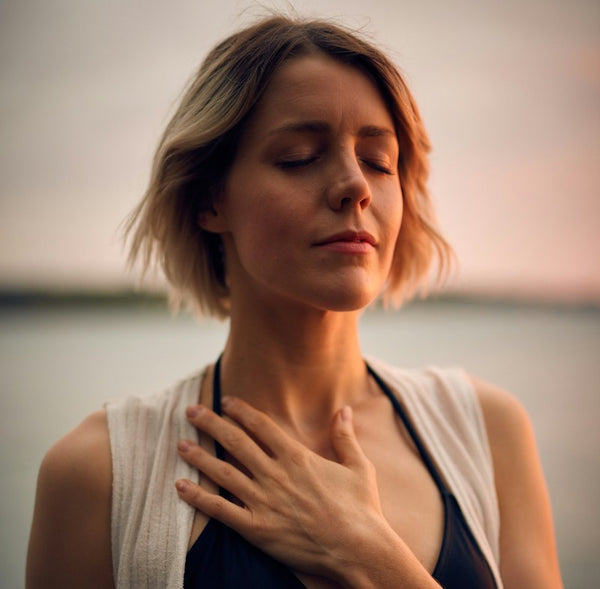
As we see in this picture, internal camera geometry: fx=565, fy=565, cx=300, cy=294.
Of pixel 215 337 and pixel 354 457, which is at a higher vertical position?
pixel 354 457

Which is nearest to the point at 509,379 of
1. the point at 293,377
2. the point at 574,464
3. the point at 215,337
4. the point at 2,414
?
the point at 574,464

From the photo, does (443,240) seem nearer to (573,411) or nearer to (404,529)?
(404,529)

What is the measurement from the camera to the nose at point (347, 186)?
1336 millimetres

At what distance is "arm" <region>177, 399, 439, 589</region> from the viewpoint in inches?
46.3

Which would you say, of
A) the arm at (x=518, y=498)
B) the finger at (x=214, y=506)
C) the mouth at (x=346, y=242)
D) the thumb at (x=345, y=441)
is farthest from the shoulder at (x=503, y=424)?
the finger at (x=214, y=506)

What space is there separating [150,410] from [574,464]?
12.2 feet

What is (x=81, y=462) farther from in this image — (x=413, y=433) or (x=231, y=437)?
(x=413, y=433)

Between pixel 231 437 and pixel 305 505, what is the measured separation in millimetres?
260

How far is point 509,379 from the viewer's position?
5.13 m

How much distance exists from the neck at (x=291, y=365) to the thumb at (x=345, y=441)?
0.20ft

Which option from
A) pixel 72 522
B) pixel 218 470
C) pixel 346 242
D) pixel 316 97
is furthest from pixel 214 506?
pixel 316 97

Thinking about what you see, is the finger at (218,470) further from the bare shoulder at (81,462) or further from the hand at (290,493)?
the bare shoulder at (81,462)

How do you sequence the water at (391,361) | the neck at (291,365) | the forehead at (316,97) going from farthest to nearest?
the water at (391,361), the neck at (291,365), the forehead at (316,97)

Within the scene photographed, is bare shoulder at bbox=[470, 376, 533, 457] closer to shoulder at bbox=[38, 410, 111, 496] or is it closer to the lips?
the lips
